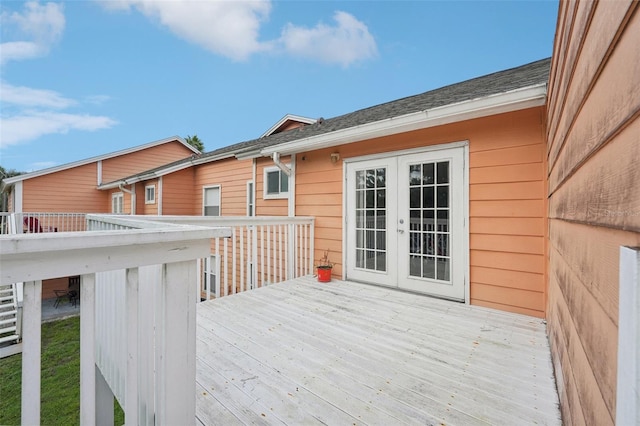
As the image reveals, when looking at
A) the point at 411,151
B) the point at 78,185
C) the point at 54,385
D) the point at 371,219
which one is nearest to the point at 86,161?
the point at 78,185

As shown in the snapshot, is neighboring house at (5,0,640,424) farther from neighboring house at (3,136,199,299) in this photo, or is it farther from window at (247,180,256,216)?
neighboring house at (3,136,199,299)

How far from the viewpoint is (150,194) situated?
9633 mm

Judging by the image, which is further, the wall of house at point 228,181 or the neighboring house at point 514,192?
the wall of house at point 228,181

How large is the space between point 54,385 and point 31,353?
4.99 m

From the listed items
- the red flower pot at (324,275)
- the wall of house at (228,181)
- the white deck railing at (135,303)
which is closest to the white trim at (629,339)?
the white deck railing at (135,303)

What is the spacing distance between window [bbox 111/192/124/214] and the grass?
5893 mm

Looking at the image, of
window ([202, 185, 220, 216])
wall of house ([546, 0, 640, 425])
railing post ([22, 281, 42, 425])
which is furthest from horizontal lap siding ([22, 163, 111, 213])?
wall of house ([546, 0, 640, 425])

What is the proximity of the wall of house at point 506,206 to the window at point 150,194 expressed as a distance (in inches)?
346

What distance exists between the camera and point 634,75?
549 millimetres

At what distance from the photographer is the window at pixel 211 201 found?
8203mm

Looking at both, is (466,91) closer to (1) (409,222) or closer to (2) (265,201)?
(1) (409,222)

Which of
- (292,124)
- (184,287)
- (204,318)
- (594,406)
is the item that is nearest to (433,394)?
(594,406)

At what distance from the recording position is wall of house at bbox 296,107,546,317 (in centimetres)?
302

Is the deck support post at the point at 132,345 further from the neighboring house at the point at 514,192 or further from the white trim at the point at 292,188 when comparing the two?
the white trim at the point at 292,188
